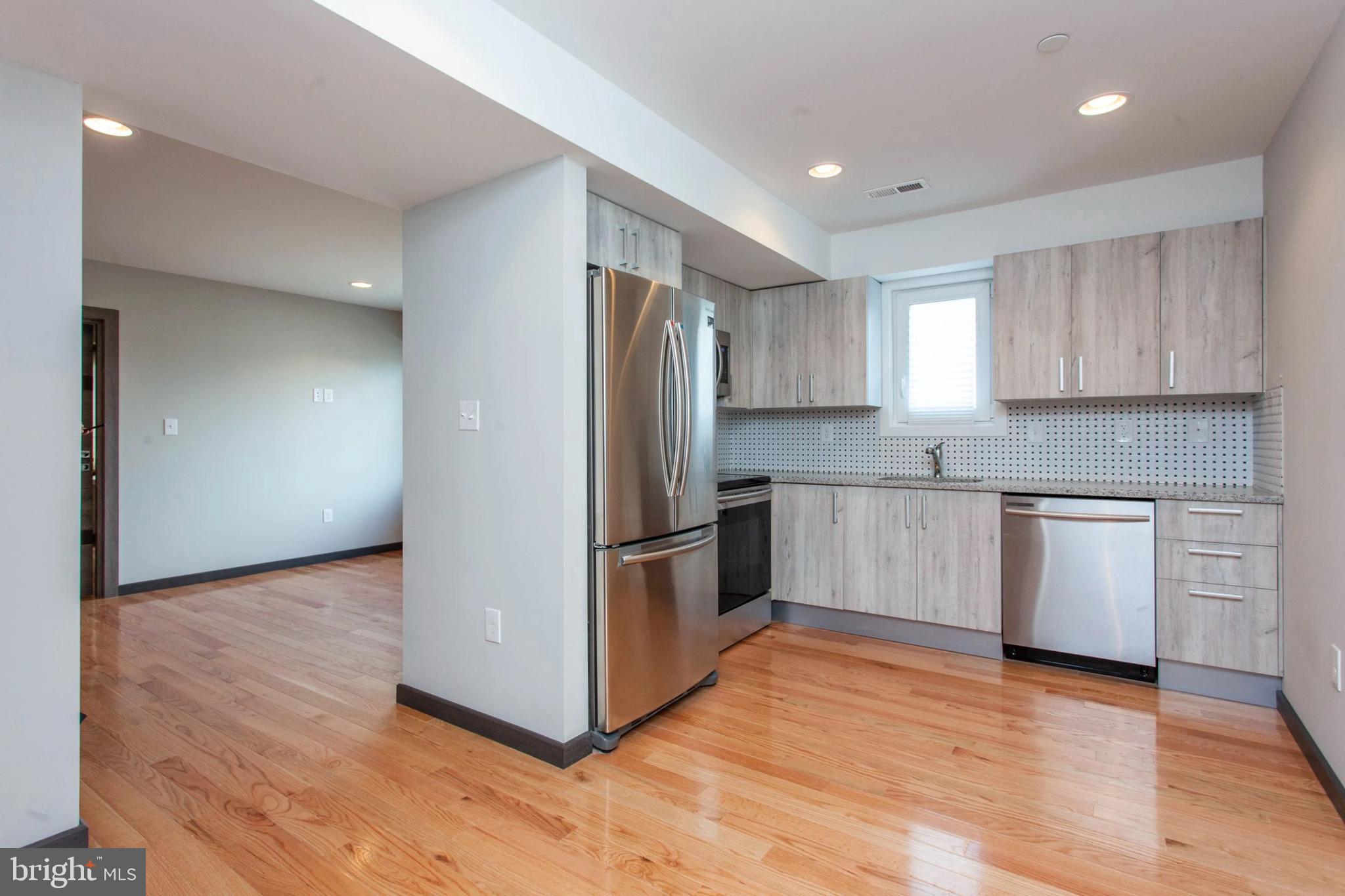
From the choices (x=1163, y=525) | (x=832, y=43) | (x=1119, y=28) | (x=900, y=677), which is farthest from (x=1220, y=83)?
(x=900, y=677)

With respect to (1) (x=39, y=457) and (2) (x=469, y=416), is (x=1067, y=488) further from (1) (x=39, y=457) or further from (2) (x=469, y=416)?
(1) (x=39, y=457)

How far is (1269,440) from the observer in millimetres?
3035

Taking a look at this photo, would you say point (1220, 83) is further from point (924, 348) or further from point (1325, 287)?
point (924, 348)

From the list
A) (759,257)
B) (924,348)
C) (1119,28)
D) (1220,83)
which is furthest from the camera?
(924,348)

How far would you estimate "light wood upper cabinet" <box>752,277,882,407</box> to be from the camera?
427cm

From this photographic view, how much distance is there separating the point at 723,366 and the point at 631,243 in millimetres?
1425

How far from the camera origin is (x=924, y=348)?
441cm

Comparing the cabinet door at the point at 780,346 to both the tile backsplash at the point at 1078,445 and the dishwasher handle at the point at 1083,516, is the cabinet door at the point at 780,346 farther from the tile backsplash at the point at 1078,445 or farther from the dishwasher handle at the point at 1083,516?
the dishwasher handle at the point at 1083,516

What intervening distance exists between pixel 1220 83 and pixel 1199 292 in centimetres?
103

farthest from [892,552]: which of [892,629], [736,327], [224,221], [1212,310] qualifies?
[224,221]

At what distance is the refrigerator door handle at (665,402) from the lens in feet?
9.34

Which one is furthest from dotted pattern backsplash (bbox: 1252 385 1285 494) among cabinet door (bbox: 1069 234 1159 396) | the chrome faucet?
the chrome faucet

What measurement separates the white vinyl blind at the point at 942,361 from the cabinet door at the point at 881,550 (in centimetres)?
80

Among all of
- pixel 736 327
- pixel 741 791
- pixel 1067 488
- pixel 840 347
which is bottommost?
pixel 741 791
